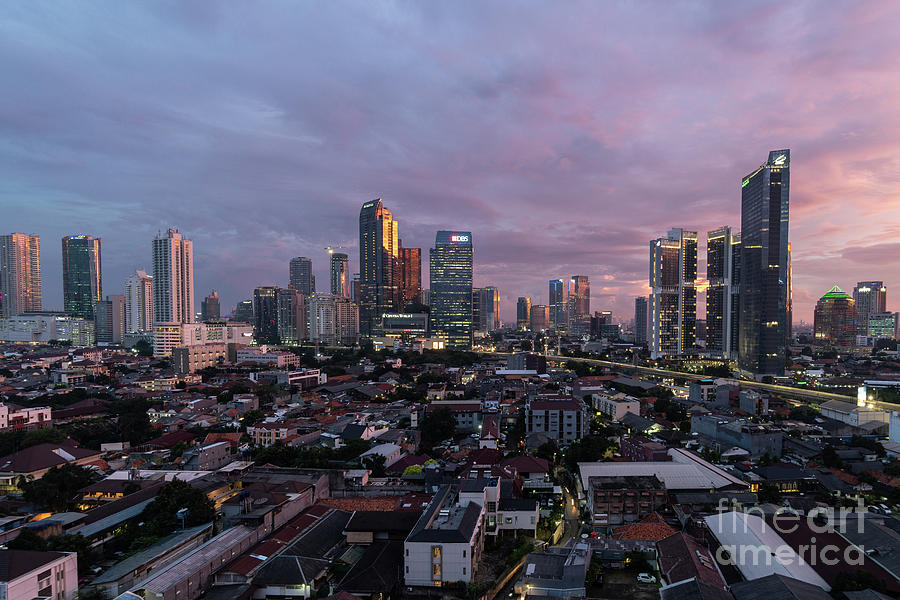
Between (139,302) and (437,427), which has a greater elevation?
(139,302)

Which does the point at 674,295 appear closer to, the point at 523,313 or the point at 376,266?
the point at 376,266

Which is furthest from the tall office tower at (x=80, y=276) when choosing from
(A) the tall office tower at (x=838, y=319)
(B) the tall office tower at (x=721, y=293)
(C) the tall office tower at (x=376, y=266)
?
(A) the tall office tower at (x=838, y=319)

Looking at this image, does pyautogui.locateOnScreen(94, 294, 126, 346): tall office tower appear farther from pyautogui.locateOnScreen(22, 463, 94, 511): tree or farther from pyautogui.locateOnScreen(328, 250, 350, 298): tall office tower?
pyautogui.locateOnScreen(22, 463, 94, 511): tree

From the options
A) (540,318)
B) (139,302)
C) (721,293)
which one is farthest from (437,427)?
(540,318)

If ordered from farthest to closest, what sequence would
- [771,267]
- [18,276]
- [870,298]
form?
[870,298], [18,276], [771,267]

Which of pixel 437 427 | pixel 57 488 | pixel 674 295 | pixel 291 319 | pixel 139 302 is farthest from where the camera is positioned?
pixel 291 319

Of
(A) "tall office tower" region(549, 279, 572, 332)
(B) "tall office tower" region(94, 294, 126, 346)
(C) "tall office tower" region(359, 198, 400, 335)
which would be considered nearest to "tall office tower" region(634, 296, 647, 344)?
(A) "tall office tower" region(549, 279, 572, 332)

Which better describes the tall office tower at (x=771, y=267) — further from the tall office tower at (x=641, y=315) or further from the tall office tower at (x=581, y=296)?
the tall office tower at (x=581, y=296)
